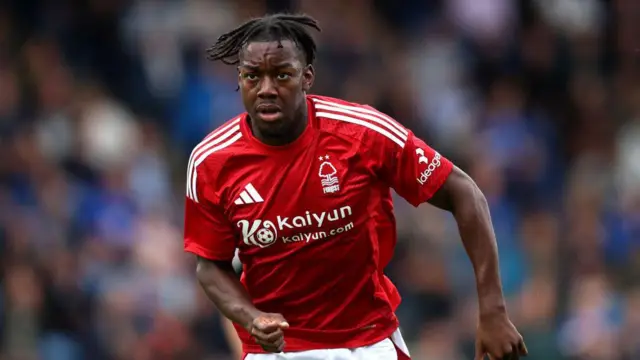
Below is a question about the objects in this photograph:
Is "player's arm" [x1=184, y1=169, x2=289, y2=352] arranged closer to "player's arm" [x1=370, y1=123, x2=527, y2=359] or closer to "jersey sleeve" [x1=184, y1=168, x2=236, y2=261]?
"jersey sleeve" [x1=184, y1=168, x2=236, y2=261]

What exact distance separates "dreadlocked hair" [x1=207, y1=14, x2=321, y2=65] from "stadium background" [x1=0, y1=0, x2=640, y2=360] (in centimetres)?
492

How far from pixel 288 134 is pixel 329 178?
26 centimetres

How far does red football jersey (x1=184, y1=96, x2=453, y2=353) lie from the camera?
599 cm

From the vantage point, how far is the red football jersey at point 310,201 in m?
5.99

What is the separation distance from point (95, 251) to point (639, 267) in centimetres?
456

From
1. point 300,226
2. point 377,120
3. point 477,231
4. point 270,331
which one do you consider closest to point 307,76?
point 377,120

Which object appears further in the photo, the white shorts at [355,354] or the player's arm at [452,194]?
the white shorts at [355,354]

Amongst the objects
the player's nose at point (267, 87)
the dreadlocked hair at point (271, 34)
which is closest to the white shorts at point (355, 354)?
the player's nose at point (267, 87)

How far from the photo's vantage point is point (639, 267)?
Result: 1139cm

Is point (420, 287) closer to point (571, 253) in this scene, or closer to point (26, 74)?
point (571, 253)

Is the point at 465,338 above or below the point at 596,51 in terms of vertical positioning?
below

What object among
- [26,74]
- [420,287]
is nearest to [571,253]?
[420,287]

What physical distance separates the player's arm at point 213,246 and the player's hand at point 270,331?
30 cm

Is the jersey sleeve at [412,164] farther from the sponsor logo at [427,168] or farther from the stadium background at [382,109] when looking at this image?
the stadium background at [382,109]
